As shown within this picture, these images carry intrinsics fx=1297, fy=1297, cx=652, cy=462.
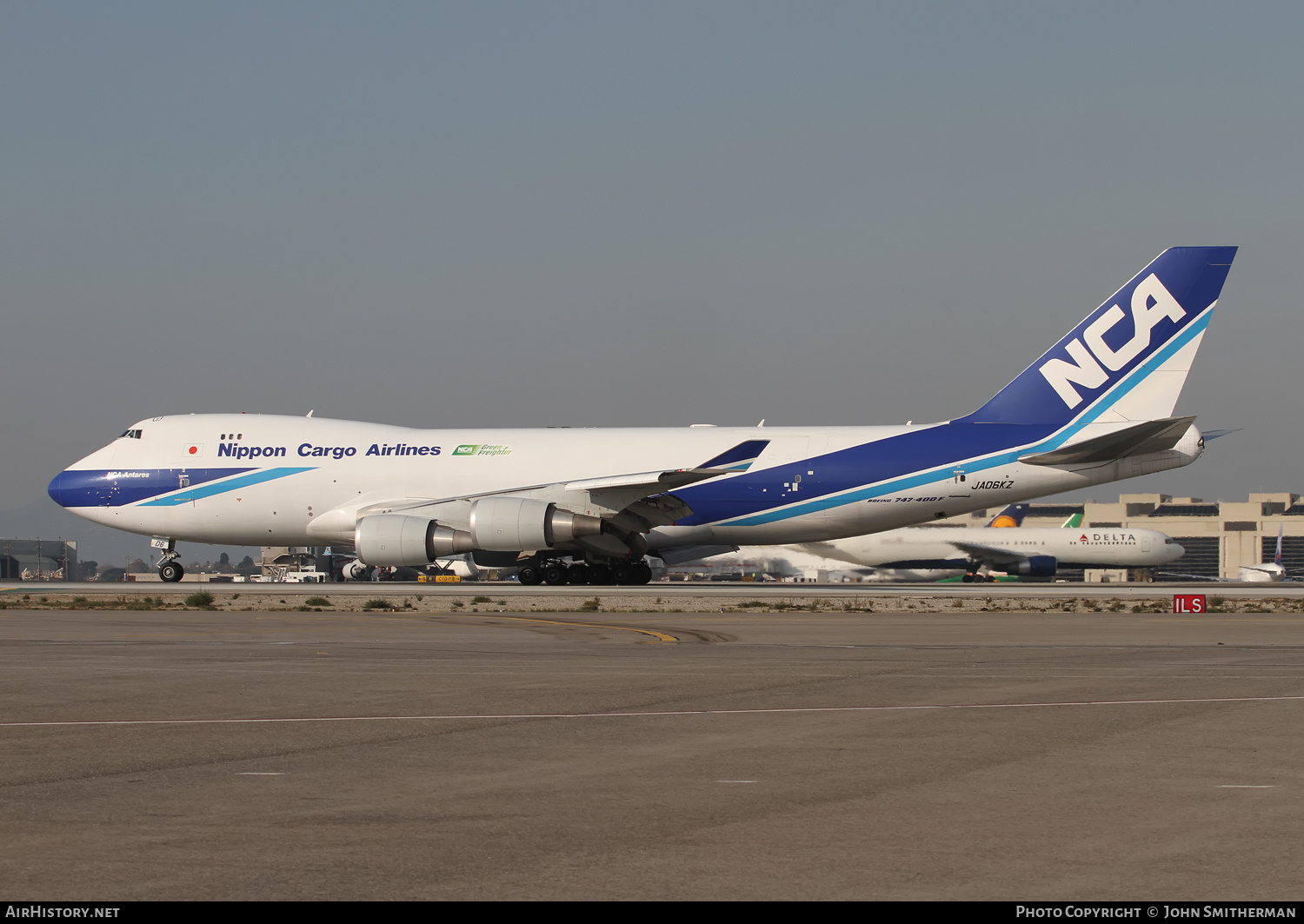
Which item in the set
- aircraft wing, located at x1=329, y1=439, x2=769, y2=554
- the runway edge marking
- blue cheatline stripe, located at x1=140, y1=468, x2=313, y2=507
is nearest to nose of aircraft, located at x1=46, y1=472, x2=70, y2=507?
blue cheatline stripe, located at x1=140, y1=468, x2=313, y2=507

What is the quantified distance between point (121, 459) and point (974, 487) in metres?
27.1

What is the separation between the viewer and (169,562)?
144 feet

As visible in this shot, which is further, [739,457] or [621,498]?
[621,498]

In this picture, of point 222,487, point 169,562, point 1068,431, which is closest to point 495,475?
point 222,487

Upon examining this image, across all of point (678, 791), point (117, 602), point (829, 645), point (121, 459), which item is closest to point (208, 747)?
point (678, 791)

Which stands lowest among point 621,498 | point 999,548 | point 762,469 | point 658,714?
point 658,714

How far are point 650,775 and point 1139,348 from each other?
32.1 meters

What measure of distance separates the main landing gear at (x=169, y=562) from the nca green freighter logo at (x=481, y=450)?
11.3 meters

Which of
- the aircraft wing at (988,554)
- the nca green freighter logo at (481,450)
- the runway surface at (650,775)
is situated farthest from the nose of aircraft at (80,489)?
the aircraft wing at (988,554)

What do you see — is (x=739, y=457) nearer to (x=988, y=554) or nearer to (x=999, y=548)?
(x=988, y=554)

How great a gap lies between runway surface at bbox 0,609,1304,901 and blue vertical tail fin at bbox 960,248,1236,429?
68.8ft

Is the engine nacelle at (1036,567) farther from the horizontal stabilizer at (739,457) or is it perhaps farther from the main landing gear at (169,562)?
the main landing gear at (169,562)

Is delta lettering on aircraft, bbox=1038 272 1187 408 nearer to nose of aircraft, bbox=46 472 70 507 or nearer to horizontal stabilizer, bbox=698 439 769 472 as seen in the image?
horizontal stabilizer, bbox=698 439 769 472

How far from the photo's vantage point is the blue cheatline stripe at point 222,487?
4059cm
